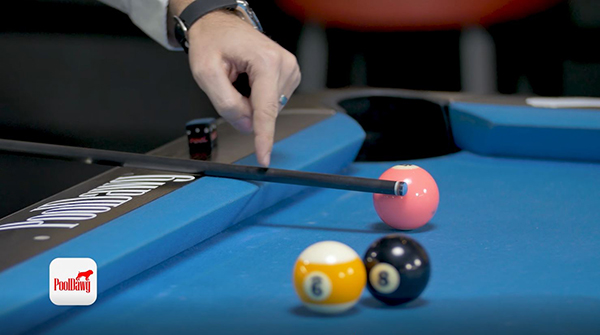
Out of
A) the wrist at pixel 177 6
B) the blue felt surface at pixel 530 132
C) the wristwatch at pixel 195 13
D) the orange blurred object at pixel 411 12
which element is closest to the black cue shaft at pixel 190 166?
the wristwatch at pixel 195 13

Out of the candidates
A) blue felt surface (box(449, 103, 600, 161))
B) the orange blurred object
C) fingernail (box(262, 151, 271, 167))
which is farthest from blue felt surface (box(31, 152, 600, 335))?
the orange blurred object

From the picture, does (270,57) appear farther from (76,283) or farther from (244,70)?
(76,283)

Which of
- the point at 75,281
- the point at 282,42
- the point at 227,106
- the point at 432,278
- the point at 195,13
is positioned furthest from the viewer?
the point at 282,42

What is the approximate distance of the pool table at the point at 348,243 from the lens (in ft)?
3.38

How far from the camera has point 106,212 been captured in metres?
1.35

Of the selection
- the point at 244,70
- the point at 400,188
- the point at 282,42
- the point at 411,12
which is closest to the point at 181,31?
the point at 244,70

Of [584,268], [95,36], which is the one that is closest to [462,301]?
[584,268]

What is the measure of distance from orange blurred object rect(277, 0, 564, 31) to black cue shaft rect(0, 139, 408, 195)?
8.01 feet

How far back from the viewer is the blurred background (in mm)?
3871

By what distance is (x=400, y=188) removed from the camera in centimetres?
142

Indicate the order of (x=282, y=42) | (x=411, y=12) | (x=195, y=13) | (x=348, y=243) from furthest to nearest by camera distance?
(x=282, y=42)
(x=411, y=12)
(x=195, y=13)
(x=348, y=243)

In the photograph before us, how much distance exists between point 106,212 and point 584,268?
79cm

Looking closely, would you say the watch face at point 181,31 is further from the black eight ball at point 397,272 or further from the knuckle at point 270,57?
the black eight ball at point 397,272

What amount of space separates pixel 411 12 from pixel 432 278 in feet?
9.27
